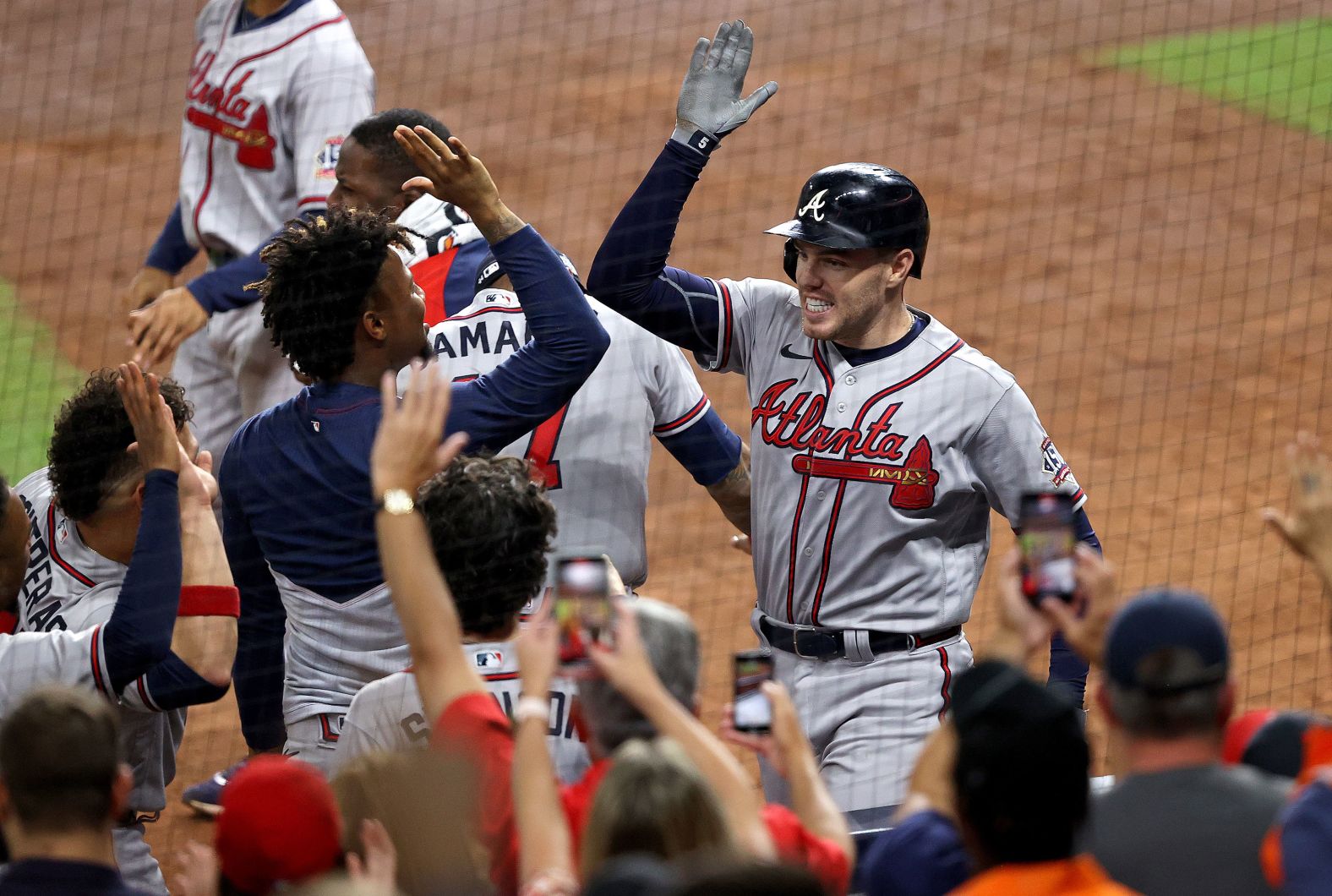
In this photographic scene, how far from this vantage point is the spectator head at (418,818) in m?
2.24

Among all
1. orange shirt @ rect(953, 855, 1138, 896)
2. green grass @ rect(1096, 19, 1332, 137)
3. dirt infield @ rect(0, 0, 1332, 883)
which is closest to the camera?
orange shirt @ rect(953, 855, 1138, 896)

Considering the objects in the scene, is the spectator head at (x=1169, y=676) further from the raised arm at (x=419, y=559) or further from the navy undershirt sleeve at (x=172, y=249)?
the navy undershirt sleeve at (x=172, y=249)

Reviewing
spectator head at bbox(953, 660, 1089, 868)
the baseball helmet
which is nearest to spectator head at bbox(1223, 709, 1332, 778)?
spectator head at bbox(953, 660, 1089, 868)

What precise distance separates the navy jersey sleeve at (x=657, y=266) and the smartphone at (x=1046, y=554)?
1281 mm

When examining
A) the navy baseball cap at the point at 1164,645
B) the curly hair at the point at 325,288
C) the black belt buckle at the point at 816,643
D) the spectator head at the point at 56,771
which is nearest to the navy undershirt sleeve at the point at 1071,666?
the black belt buckle at the point at 816,643

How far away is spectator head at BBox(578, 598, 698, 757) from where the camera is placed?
7.47ft

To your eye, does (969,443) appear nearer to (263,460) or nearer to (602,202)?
(263,460)

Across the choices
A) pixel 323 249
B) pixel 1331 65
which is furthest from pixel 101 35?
pixel 323 249

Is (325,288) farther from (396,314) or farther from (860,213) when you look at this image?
(860,213)

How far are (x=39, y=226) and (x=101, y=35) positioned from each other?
10.0 ft

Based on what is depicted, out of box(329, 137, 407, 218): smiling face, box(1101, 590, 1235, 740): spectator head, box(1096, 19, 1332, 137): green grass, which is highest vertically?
box(1096, 19, 1332, 137): green grass

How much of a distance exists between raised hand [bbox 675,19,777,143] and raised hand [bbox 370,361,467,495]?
1.36 metres

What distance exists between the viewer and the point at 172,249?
5785 millimetres

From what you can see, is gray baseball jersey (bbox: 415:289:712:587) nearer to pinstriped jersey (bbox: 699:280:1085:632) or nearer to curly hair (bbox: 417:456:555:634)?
pinstriped jersey (bbox: 699:280:1085:632)
